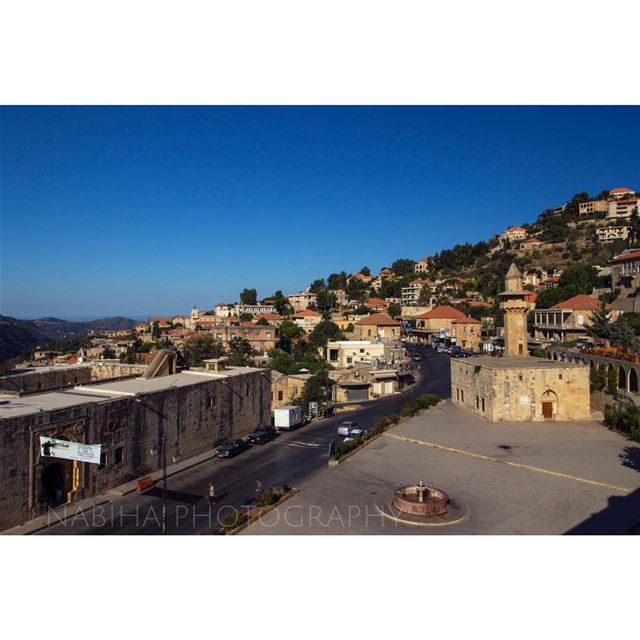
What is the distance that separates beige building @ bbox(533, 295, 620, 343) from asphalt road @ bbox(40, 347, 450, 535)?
993 inches

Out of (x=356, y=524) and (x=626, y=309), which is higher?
(x=626, y=309)

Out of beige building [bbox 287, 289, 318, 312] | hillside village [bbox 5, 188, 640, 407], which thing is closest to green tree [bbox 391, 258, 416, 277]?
hillside village [bbox 5, 188, 640, 407]

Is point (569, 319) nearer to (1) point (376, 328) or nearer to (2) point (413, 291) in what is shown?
(1) point (376, 328)

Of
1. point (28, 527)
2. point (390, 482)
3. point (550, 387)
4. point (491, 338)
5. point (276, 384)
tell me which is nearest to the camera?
point (28, 527)

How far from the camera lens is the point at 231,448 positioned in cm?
2356

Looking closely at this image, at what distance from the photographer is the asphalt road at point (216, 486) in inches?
587

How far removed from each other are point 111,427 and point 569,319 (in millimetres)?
42180

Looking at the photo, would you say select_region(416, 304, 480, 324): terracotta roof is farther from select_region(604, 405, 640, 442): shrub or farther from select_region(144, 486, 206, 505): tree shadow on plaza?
select_region(144, 486, 206, 505): tree shadow on plaza

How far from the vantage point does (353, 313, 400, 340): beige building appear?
63.8 m

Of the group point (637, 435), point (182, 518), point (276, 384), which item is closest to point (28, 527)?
point (182, 518)

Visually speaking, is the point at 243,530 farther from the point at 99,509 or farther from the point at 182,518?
the point at 99,509

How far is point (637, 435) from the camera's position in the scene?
2045cm

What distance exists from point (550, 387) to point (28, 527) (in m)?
21.7

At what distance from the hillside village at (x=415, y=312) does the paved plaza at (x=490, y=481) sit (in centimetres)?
1467
